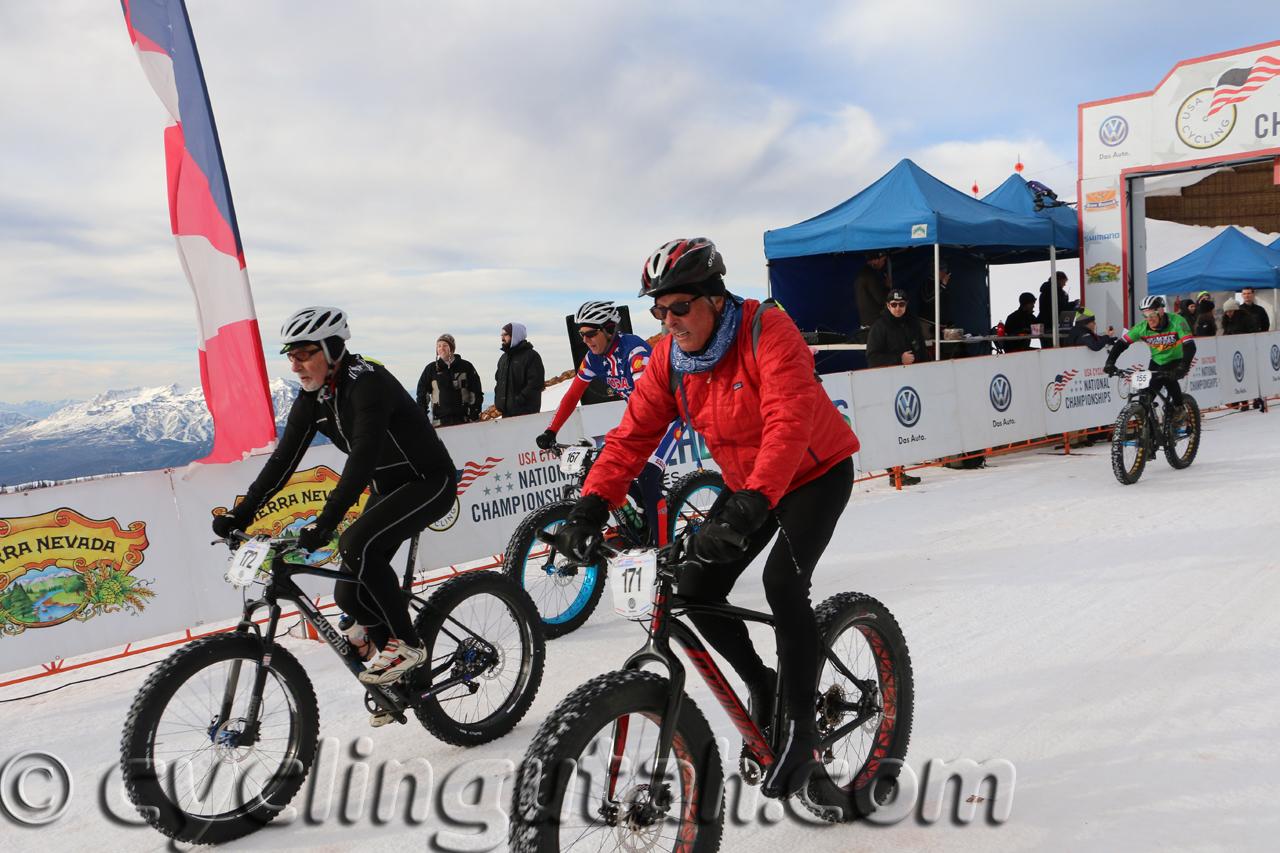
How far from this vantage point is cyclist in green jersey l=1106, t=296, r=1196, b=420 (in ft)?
34.1

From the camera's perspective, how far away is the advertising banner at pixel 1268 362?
17.6 m

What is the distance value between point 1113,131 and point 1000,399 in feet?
27.5

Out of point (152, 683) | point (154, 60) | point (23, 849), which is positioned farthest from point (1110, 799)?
point (154, 60)

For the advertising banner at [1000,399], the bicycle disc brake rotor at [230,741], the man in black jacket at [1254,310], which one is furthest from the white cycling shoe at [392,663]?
the man in black jacket at [1254,310]

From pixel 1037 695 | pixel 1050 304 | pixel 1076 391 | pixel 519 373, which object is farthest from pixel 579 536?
pixel 1050 304

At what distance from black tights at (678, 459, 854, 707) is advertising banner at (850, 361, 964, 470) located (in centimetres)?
774

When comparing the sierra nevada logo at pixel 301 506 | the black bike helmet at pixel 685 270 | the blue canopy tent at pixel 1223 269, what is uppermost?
the blue canopy tent at pixel 1223 269

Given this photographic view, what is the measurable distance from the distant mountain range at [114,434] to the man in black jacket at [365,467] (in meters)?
2.95

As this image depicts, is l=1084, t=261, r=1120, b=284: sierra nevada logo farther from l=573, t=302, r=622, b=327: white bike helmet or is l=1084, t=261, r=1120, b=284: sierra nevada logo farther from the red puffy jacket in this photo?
the red puffy jacket

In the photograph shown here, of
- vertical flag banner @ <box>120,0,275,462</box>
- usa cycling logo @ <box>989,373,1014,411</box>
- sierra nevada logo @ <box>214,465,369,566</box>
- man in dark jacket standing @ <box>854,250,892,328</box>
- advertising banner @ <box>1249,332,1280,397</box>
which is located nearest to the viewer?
vertical flag banner @ <box>120,0,275,462</box>

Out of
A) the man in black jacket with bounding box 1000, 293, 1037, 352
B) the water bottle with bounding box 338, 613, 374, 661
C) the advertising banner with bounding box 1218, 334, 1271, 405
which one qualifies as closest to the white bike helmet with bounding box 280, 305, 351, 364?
the water bottle with bounding box 338, 613, 374, 661

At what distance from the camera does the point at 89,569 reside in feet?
19.1

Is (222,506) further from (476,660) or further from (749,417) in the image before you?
(749,417)

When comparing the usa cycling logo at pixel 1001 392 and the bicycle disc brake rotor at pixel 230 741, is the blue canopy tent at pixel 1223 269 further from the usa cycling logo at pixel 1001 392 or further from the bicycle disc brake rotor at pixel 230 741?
the bicycle disc brake rotor at pixel 230 741
